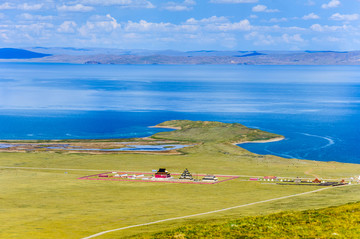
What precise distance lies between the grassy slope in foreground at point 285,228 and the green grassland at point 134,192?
20.9 feet

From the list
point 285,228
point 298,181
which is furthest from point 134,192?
point 285,228

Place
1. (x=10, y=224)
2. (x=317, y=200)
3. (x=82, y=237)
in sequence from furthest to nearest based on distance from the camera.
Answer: (x=317, y=200), (x=10, y=224), (x=82, y=237)

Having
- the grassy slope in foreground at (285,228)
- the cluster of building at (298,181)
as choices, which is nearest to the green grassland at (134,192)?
the cluster of building at (298,181)

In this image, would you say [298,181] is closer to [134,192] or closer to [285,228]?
[134,192]

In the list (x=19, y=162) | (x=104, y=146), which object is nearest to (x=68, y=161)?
(x=19, y=162)

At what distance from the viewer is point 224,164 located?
115m

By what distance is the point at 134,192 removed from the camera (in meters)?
81.5

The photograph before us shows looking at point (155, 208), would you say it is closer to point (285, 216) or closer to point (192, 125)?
point (285, 216)

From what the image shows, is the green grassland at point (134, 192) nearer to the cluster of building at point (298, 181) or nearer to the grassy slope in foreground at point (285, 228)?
the cluster of building at point (298, 181)

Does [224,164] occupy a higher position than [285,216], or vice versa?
[285,216]

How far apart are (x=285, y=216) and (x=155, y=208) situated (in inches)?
778

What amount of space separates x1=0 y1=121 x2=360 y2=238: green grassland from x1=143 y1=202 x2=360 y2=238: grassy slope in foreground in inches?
250

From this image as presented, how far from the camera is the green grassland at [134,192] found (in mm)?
59244

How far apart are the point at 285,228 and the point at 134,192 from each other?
1473 inches
